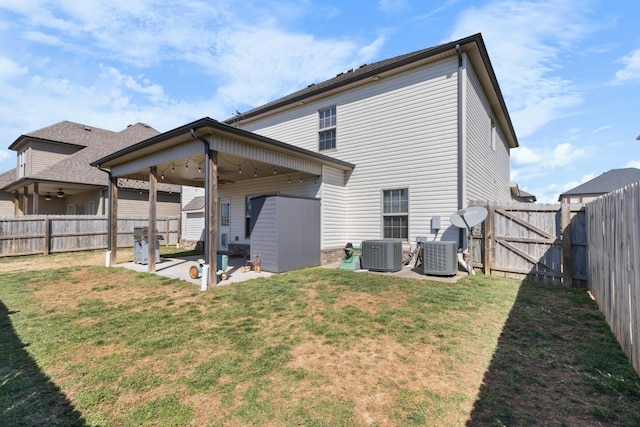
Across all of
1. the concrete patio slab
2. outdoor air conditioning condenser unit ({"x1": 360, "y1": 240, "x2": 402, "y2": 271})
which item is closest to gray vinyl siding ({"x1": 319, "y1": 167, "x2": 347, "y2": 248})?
outdoor air conditioning condenser unit ({"x1": 360, "y1": 240, "x2": 402, "y2": 271})

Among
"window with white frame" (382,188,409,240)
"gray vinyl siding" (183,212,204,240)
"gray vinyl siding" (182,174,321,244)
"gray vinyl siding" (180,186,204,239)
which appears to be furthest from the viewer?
"gray vinyl siding" (180,186,204,239)

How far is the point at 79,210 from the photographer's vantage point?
19062 millimetres

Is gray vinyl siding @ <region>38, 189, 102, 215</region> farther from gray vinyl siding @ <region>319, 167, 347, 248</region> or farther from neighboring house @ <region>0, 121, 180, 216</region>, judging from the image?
gray vinyl siding @ <region>319, 167, 347, 248</region>

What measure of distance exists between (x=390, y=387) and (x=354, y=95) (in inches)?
383

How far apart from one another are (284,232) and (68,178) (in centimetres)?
1519

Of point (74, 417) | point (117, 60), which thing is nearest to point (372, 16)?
point (117, 60)

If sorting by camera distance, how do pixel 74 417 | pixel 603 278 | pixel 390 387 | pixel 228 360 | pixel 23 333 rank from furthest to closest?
pixel 603 278 → pixel 23 333 → pixel 228 360 → pixel 390 387 → pixel 74 417

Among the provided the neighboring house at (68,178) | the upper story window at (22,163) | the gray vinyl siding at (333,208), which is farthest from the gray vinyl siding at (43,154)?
the gray vinyl siding at (333,208)

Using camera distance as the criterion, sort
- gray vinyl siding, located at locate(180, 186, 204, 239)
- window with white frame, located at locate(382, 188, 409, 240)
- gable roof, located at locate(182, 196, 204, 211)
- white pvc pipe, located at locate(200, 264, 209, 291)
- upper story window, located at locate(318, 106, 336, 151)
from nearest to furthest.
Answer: white pvc pipe, located at locate(200, 264, 209, 291)
window with white frame, located at locate(382, 188, 409, 240)
upper story window, located at locate(318, 106, 336, 151)
gable roof, located at locate(182, 196, 204, 211)
gray vinyl siding, located at locate(180, 186, 204, 239)

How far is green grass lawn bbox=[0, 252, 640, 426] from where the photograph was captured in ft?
7.70

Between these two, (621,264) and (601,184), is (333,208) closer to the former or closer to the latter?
(621,264)

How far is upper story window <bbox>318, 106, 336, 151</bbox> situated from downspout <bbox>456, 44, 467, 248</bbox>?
447 centimetres

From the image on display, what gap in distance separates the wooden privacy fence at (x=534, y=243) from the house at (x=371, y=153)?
2.66 ft

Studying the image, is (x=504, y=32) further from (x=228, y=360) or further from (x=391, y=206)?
(x=228, y=360)
